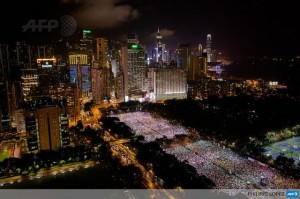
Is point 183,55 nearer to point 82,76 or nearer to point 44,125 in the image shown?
point 82,76

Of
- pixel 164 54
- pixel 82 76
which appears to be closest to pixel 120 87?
pixel 82 76

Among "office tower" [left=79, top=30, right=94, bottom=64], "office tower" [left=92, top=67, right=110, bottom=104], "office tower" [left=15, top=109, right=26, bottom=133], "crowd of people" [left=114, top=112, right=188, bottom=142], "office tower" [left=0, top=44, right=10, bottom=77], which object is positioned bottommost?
"crowd of people" [left=114, top=112, right=188, bottom=142]

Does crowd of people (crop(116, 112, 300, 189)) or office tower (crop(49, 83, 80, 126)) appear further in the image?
office tower (crop(49, 83, 80, 126))

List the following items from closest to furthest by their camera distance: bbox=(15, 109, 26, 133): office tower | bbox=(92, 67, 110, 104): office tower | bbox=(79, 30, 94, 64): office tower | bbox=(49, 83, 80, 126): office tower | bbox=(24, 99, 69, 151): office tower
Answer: bbox=(24, 99, 69, 151): office tower → bbox=(15, 109, 26, 133): office tower → bbox=(49, 83, 80, 126): office tower → bbox=(92, 67, 110, 104): office tower → bbox=(79, 30, 94, 64): office tower

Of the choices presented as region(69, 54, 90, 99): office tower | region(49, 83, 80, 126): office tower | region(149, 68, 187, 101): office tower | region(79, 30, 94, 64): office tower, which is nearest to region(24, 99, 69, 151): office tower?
region(49, 83, 80, 126): office tower

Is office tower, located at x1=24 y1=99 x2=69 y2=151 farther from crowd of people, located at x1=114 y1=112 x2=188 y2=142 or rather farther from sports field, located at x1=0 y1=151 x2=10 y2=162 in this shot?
crowd of people, located at x1=114 y1=112 x2=188 y2=142

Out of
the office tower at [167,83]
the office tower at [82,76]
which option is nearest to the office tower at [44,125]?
the office tower at [82,76]

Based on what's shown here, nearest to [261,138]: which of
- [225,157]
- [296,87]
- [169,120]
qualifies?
[225,157]
